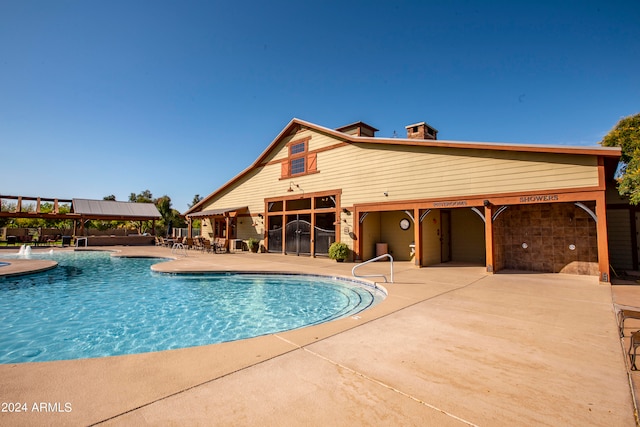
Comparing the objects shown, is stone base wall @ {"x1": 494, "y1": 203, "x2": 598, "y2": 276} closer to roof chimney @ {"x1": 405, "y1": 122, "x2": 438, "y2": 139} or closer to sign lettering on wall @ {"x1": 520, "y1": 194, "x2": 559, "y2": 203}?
sign lettering on wall @ {"x1": 520, "y1": 194, "x2": 559, "y2": 203}

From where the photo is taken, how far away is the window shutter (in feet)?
50.4

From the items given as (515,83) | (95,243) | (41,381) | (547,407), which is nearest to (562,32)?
(515,83)

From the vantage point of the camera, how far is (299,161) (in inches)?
640

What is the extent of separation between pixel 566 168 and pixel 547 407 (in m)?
8.72

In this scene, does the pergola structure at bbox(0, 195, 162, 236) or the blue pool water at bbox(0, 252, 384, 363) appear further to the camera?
the pergola structure at bbox(0, 195, 162, 236)

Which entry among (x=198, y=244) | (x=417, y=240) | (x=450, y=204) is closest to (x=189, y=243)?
(x=198, y=244)

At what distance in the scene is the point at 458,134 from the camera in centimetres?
1110

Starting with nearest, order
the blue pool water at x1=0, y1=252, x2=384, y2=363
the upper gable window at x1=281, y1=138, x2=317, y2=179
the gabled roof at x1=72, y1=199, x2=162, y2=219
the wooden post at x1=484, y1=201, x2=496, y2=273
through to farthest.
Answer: the blue pool water at x1=0, y1=252, x2=384, y2=363, the wooden post at x1=484, y1=201, x2=496, y2=273, the upper gable window at x1=281, y1=138, x2=317, y2=179, the gabled roof at x1=72, y1=199, x2=162, y2=219

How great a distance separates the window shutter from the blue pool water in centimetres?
750

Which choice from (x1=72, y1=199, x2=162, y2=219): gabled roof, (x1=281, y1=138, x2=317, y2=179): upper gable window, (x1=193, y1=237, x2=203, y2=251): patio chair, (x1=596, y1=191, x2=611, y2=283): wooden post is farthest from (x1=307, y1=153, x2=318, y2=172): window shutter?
(x1=72, y1=199, x2=162, y2=219): gabled roof

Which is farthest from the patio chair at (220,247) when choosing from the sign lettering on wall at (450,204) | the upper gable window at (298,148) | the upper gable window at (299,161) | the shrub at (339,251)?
the sign lettering on wall at (450,204)

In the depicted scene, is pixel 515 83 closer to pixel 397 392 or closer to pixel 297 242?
pixel 297 242

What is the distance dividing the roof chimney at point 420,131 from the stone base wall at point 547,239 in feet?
18.8

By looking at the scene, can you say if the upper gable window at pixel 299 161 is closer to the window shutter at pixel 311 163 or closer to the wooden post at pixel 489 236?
the window shutter at pixel 311 163
